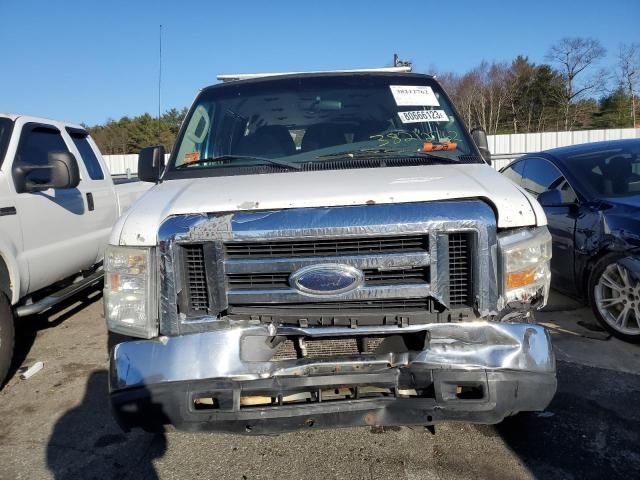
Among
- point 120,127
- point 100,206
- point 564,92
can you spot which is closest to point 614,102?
point 564,92

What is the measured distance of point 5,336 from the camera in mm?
3855

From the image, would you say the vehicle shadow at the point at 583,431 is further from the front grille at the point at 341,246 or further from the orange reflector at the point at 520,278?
the front grille at the point at 341,246

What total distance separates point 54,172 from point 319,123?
2280 millimetres

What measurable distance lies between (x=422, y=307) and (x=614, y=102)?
52635 millimetres

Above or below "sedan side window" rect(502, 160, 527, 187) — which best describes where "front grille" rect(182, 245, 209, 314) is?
below

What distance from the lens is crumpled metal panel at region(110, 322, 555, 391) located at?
233 centimetres

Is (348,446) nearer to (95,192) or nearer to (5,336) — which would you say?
(5,336)

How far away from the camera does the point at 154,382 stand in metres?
2.33

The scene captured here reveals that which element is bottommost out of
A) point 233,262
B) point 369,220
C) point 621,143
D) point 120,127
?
point 233,262

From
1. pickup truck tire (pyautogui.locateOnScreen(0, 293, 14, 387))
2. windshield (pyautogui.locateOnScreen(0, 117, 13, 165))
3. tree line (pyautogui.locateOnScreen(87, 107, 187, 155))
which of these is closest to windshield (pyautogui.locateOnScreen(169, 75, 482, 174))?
pickup truck tire (pyautogui.locateOnScreen(0, 293, 14, 387))

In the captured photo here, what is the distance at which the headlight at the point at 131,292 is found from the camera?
2398 mm

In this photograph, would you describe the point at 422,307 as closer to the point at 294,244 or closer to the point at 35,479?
the point at 294,244

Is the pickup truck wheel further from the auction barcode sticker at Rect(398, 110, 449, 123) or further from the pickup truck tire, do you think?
the pickup truck tire

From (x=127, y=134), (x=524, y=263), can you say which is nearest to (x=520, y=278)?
(x=524, y=263)
